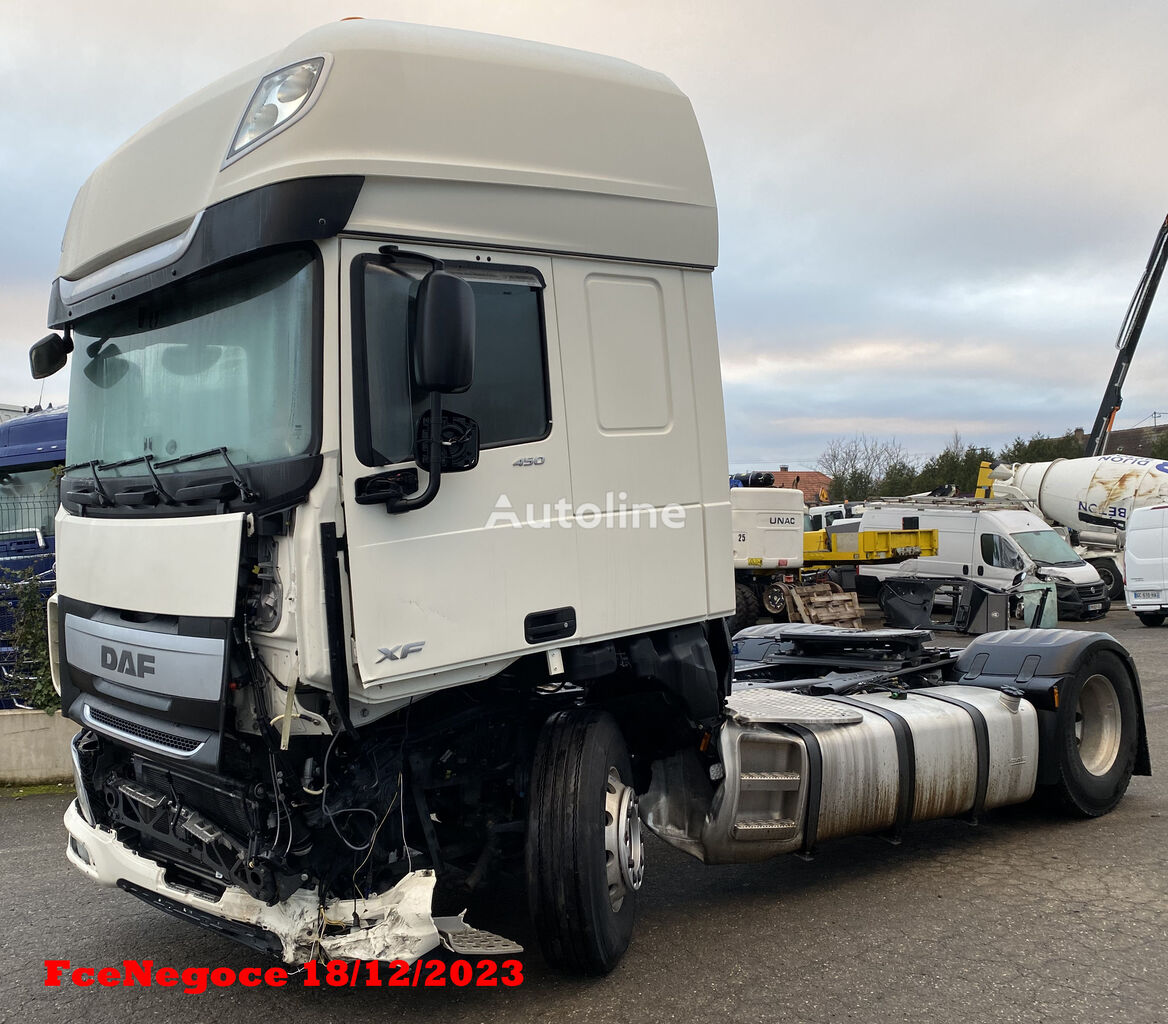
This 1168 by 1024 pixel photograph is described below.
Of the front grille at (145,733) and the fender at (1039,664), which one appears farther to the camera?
the fender at (1039,664)

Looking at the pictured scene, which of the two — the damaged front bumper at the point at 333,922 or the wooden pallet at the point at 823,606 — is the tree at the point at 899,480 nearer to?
the wooden pallet at the point at 823,606

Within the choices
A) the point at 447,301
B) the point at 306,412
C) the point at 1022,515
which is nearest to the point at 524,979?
the point at 306,412

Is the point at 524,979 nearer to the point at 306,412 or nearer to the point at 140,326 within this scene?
the point at 306,412

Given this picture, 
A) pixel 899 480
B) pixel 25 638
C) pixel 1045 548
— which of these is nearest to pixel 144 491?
pixel 25 638

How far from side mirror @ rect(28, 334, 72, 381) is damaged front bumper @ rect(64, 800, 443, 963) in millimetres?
2371

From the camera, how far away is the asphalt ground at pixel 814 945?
12.2 ft

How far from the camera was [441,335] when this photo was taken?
323 centimetres

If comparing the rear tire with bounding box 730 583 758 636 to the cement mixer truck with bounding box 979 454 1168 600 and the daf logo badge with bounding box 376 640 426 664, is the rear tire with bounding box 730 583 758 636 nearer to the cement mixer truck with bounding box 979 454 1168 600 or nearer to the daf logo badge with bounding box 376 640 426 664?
the cement mixer truck with bounding box 979 454 1168 600

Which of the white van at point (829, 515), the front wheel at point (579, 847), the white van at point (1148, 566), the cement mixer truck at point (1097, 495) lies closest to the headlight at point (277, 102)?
the front wheel at point (579, 847)

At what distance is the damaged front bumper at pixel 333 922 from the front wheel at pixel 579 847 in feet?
1.23

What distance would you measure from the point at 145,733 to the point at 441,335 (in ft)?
5.91

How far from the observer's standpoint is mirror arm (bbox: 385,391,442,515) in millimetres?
3281

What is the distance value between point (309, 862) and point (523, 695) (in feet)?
3.41

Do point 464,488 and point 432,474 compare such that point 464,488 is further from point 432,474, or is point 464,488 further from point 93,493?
point 93,493
